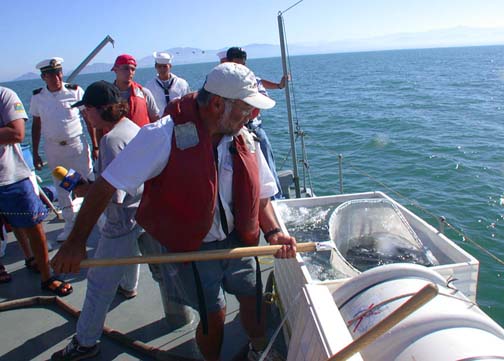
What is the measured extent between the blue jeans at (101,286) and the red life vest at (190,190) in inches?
22.1

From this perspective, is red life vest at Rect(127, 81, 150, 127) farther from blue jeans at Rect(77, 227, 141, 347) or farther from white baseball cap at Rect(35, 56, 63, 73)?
blue jeans at Rect(77, 227, 141, 347)

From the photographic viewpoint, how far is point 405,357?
1.65m

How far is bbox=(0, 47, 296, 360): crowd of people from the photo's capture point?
2.00 m

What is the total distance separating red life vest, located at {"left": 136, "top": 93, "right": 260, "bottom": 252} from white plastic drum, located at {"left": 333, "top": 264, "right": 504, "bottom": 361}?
0.74 meters

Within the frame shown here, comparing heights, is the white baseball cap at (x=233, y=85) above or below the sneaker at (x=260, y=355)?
above

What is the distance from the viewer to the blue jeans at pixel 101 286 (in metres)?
2.65

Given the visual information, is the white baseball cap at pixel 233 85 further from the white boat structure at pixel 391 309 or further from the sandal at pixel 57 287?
the sandal at pixel 57 287

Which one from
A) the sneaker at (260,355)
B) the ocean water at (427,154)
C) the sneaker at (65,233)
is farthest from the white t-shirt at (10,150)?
the ocean water at (427,154)

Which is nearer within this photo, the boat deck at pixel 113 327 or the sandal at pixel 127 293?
the boat deck at pixel 113 327

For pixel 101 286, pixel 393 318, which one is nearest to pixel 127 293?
pixel 101 286

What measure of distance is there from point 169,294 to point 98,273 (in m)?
0.48

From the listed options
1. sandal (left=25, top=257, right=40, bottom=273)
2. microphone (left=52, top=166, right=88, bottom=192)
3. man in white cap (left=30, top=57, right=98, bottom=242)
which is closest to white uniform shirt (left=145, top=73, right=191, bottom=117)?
man in white cap (left=30, top=57, right=98, bottom=242)

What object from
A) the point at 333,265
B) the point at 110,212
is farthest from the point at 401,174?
the point at 110,212

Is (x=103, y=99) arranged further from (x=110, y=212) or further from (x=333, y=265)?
(x=333, y=265)
